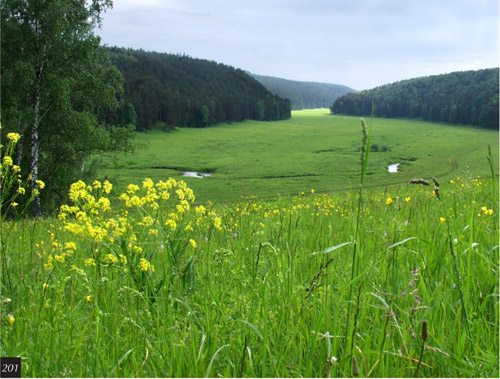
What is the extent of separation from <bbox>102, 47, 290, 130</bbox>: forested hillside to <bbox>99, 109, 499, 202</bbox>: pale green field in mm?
9132

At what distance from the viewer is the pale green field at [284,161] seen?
41062mm

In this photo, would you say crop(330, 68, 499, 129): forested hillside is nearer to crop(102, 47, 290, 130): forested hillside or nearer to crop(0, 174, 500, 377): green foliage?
crop(102, 47, 290, 130): forested hillside

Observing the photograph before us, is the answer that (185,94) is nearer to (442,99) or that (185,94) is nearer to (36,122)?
(442,99)

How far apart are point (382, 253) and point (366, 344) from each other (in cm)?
132

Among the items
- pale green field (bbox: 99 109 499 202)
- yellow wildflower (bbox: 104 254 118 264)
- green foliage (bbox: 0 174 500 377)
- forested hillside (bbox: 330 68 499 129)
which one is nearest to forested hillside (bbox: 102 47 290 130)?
pale green field (bbox: 99 109 499 202)

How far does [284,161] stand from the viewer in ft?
191

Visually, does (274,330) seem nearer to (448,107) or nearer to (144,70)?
(144,70)

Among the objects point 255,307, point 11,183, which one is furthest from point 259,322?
point 11,183

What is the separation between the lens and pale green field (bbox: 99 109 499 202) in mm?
41062

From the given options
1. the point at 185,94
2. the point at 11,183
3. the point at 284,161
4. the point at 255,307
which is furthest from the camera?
the point at 185,94

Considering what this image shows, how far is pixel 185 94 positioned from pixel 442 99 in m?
85.0

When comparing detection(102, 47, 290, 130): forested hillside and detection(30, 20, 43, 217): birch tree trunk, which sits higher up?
detection(102, 47, 290, 130): forested hillside

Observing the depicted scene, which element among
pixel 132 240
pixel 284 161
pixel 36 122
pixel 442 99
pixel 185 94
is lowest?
pixel 284 161

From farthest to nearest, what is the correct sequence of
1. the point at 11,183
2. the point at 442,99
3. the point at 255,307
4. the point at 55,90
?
1. the point at 442,99
2. the point at 55,90
3. the point at 11,183
4. the point at 255,307
